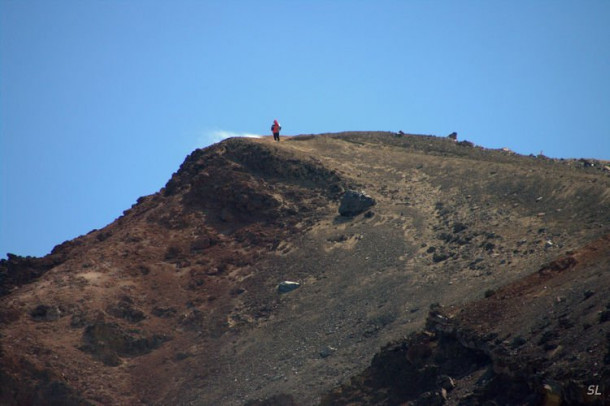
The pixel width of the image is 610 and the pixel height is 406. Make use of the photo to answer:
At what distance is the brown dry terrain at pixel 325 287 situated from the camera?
23500 millimetres

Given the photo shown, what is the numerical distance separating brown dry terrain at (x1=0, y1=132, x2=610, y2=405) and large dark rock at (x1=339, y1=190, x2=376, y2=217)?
0.44 metres

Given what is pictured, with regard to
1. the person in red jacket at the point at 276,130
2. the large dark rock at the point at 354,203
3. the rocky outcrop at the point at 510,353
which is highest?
the person in red jacket at the point at 276,130

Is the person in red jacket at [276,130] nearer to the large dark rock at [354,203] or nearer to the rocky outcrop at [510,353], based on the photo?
the large dark rock at [354,203]

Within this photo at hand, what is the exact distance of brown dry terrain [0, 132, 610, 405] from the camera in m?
23.5

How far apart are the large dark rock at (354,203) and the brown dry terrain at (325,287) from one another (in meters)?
0.44

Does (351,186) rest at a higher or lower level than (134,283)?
higher

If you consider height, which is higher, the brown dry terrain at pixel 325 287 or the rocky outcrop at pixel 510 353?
the brown dry terrain at pixel 325 287

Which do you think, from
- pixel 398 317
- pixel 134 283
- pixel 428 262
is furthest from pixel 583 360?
pixel 134 283

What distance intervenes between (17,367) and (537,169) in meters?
21.3

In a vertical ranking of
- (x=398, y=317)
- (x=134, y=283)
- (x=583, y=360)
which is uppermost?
(x=134, y=283)

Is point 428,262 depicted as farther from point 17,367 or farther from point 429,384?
point 17,367

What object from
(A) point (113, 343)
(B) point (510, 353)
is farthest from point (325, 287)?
(B) point (510, 353)

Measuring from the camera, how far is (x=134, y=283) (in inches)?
1423

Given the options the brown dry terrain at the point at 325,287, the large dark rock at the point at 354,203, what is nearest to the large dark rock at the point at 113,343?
the brown dry terrain at the point at 325,287
